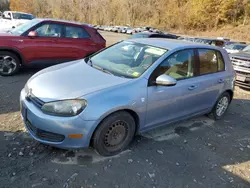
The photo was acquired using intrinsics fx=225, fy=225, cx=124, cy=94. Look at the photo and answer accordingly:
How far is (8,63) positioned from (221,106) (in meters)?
5.56

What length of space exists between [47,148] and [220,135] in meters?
3.13

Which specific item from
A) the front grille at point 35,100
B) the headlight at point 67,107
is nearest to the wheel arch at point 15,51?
the front grille at point 35,100

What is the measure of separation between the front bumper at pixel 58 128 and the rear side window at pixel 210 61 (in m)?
2.43

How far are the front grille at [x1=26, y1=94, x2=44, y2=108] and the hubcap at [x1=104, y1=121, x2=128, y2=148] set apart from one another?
37.3 inches

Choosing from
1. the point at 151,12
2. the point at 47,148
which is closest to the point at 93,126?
the point at 47,148

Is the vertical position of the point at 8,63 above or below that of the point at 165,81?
below

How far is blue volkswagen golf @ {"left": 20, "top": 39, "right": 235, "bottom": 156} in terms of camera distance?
2785mm

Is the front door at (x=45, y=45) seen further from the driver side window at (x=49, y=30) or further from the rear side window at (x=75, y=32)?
the rear side window at (x=75, y=32)

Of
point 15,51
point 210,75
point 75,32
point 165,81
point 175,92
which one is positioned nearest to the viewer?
point 165,81

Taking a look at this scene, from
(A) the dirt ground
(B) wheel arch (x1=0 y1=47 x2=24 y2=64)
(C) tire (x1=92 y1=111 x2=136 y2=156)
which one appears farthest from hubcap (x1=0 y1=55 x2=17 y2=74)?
(C) tire (x1=92 y1=111 x2=136 y2=156)

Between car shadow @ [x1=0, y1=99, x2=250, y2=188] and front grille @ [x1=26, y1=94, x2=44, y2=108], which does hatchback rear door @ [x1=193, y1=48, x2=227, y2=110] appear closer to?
car shadow @ [x1=0, y1=99, x2=250, y2=188]

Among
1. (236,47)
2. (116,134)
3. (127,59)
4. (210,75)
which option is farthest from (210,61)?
(236,47)

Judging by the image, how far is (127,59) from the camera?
3768mm

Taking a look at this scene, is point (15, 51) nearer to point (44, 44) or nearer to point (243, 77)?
point (44, 44)
